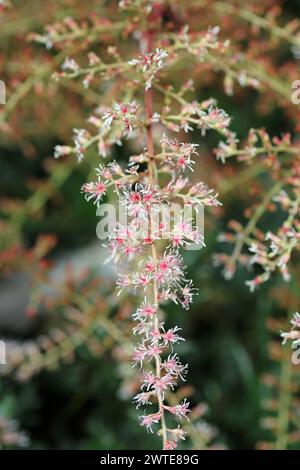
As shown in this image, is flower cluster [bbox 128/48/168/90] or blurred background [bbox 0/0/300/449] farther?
blurred background [bbox 0/0/300/449]

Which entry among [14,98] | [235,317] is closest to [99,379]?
[235,317]

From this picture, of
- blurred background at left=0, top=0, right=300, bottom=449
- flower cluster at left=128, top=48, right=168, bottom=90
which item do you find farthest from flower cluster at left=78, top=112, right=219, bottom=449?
blurred background at left=0, top=0, right=300, bottom=449

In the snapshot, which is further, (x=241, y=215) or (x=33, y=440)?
(x=241, y=215)

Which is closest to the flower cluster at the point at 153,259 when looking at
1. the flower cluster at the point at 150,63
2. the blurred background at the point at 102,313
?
the flower cluster at the point at 150,63

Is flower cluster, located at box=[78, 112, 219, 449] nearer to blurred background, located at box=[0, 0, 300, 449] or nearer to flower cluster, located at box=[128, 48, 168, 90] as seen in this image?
flower cluster, located at box=[128, 48, 168, 90]

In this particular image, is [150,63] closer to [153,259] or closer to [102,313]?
[153,259]

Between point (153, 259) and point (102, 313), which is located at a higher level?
point (102, 313)

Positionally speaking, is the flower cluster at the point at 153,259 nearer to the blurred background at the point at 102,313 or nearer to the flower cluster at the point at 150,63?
the flower cluster at the point at 150,63

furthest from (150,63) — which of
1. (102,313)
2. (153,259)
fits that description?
(102,313)
